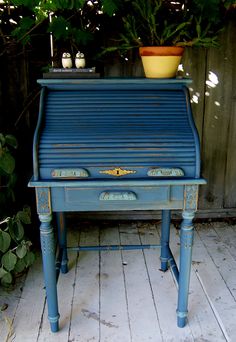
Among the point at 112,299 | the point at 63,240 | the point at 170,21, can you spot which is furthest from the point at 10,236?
the point at 170,21

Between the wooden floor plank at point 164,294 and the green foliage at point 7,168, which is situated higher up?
the green foliage at point 7,168

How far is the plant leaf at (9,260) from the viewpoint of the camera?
7.77 ft

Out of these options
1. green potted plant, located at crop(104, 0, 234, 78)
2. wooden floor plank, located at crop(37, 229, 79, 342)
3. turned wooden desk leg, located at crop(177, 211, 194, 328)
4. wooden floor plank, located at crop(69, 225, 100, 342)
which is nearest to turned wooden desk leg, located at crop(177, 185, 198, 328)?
turned wooden desk leg, located at crop(177, 211, 194, 328)

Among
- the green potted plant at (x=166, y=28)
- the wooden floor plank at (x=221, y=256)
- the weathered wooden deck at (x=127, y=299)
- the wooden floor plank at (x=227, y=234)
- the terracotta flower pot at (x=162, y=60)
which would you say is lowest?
the wooden floor plank at (x=227, y=234)

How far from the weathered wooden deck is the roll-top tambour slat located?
2.93 ft

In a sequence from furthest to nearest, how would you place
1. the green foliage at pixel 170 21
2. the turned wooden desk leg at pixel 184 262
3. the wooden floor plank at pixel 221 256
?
the wooden floor plank at pixel 221 256
the green foliage at pixel 170 21
the turned wooden desk leg at pixel 184 262

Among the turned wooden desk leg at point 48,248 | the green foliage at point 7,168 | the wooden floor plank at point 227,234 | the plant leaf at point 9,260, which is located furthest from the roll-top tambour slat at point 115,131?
the wooden floor plank at point 227,234

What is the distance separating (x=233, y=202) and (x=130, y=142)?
1.90m

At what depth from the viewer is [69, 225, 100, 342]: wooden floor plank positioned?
88.6 inches

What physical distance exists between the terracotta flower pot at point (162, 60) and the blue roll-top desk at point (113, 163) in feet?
0.78

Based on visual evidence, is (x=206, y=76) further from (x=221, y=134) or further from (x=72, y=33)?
(x=72, y=33)

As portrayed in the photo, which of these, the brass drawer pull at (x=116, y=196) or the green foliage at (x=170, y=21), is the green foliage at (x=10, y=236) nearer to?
the brass drawer pull at (x=116, y=196)

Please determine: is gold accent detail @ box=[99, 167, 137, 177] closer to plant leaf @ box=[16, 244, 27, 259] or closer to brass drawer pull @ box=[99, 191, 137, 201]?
brass drawer pull @ box=[99, 191, 137, 201]

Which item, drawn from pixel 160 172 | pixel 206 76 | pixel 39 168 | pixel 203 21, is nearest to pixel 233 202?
pixel 206 76
